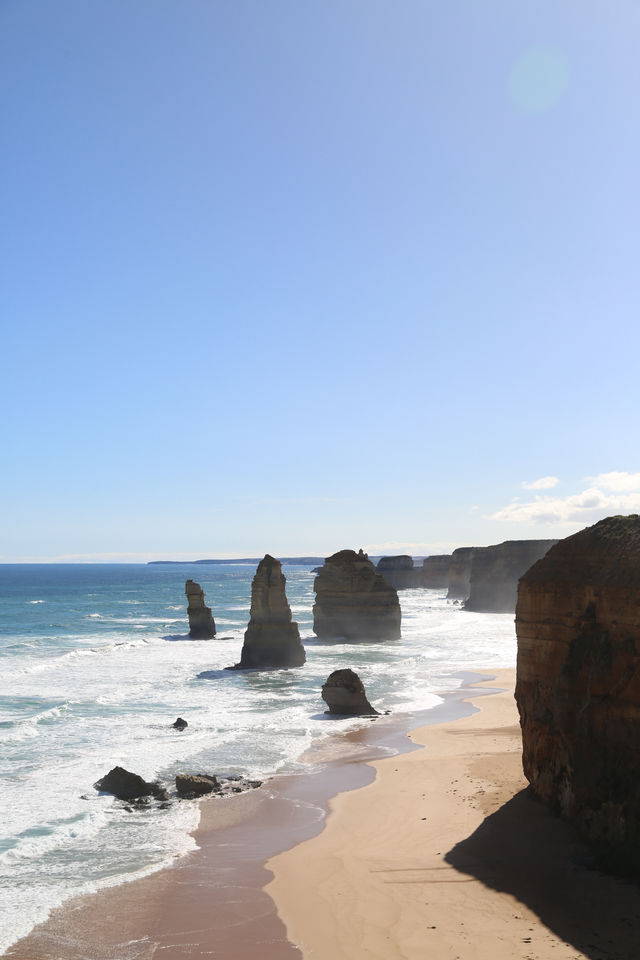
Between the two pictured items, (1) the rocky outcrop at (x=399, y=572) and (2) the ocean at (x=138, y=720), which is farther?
(1) the rocky outcrop at (x=399, y=572)

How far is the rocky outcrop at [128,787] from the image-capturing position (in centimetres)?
2173

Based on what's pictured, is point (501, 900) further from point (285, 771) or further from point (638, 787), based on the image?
point (285, 771)

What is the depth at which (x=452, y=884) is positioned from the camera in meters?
14.5

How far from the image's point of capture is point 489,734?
94.7 feet

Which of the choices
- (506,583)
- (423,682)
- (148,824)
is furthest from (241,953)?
(506,583)

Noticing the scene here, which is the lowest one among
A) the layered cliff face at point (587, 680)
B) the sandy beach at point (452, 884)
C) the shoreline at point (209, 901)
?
the shoreline at point (209, 901)

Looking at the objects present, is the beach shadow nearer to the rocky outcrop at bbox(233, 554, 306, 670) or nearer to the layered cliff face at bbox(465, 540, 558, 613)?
the rocky outcrop at bbox(233, 554, 306, 670)

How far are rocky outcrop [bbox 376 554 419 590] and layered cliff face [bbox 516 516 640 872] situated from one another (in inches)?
5272

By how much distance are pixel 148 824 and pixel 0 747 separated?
10.7m

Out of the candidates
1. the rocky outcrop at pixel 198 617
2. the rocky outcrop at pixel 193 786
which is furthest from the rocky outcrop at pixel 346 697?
the rocky outcrop at pixel 198 617

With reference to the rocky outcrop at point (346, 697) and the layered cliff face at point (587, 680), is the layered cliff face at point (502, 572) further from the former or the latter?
the layered cliff face at point (587, 680)

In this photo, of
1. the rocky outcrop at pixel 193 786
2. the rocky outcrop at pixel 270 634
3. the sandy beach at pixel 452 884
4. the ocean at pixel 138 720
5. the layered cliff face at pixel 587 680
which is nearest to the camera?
the sandy beach at pixel 452 884

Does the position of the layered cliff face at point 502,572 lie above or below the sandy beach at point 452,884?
above

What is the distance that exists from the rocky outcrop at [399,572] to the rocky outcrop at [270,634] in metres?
104
